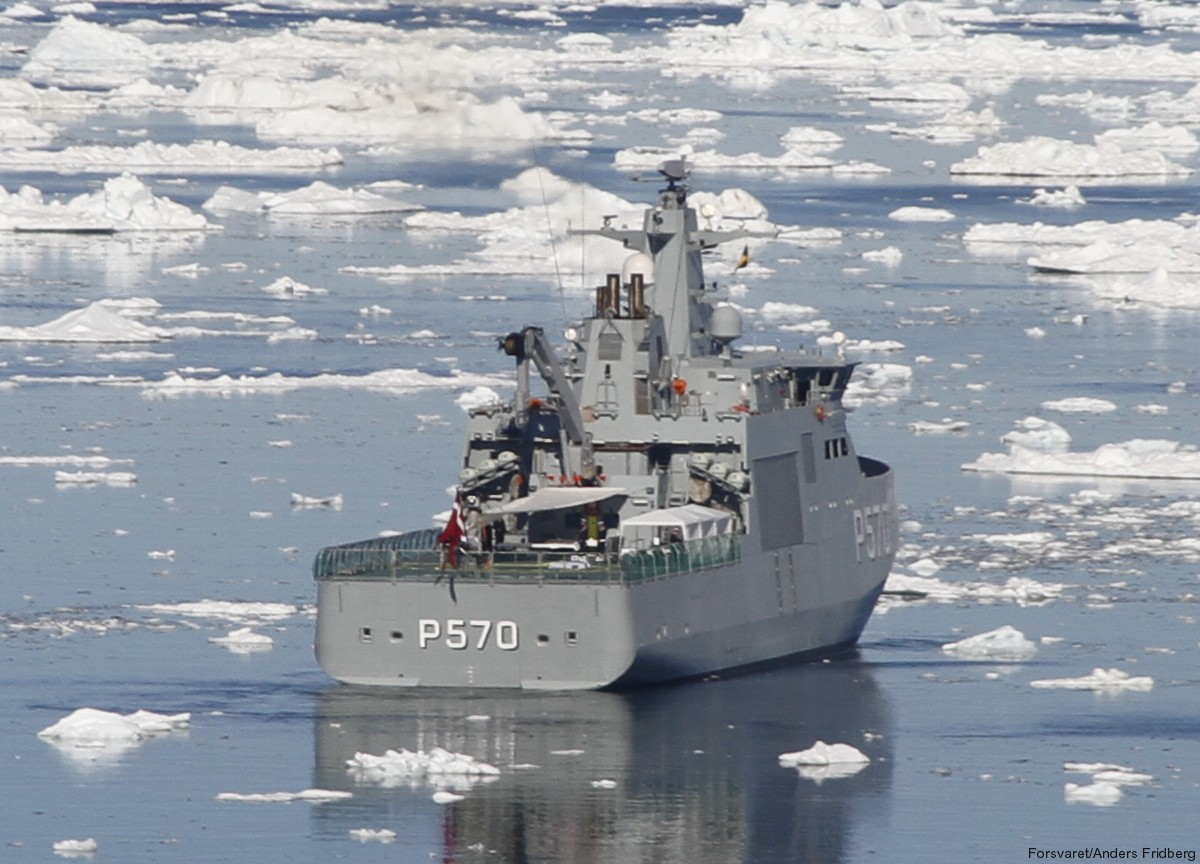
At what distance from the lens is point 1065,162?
10112 centimetres

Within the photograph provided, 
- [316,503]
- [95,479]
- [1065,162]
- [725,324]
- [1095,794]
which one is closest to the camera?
[1095,794]

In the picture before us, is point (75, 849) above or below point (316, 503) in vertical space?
above

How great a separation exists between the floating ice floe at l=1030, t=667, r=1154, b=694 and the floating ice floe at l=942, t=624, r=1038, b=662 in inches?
52.4

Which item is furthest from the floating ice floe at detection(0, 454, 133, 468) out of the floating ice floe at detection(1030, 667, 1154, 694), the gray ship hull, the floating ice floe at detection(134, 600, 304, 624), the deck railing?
the floating ice floe at detection(1030, 667, 1154, 694)

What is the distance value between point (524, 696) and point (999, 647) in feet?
21.4

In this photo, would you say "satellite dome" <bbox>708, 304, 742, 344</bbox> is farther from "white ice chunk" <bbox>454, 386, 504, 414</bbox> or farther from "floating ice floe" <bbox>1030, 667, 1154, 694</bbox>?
"white ice chunk" <bbox>454, 386, 504, 414</bbox>

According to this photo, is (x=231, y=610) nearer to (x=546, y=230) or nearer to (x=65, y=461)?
(x=65, y=461)

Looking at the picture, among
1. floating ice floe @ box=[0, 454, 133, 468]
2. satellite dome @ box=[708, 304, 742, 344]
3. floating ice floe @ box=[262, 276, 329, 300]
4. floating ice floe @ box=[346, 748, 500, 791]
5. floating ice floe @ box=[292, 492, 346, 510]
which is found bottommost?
floating ice floe @ box=[262, 276, 329, 300]

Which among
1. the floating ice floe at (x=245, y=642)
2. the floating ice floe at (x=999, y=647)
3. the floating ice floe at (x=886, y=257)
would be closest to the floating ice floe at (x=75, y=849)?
the floating ice floe at (x=245, y=642)

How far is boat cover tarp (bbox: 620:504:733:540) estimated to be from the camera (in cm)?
3062

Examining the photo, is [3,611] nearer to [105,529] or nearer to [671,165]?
[105,529]

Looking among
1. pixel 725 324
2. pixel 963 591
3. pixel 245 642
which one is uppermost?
pixel 725 324

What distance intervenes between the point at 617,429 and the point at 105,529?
1186cm

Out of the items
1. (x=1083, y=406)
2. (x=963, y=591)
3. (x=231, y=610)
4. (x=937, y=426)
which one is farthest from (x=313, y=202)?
(x=231, y=610)
